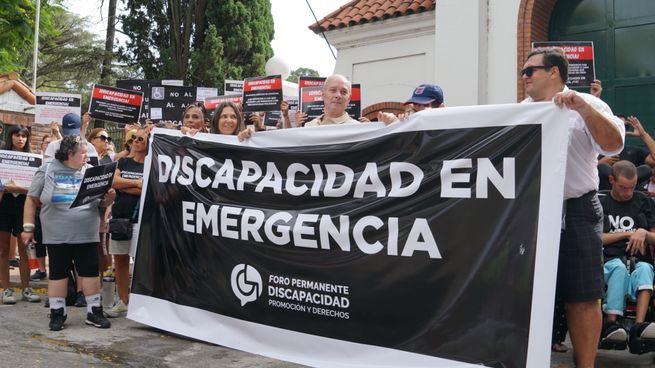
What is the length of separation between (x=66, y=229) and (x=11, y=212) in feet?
6.33

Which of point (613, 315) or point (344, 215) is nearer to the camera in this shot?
point (344, 215)

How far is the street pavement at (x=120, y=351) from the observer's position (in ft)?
15.0

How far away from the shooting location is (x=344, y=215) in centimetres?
427

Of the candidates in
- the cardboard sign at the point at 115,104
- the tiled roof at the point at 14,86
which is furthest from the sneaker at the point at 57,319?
the tiled roof at the point at 14,86

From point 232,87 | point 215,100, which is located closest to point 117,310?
point 215,100

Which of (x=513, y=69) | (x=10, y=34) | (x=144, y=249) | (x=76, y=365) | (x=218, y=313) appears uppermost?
(x=10, y=34)

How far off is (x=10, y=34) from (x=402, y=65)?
9571 millimetres

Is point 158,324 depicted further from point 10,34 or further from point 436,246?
point 10,34

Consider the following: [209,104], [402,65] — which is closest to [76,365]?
[209,104]

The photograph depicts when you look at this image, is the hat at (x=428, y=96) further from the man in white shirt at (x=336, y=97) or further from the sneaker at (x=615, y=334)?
the sneaker at (x=615, y=334)

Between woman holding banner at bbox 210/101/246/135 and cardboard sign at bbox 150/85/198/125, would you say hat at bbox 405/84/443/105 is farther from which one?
cardboard sign at bbox 150/85/198/125

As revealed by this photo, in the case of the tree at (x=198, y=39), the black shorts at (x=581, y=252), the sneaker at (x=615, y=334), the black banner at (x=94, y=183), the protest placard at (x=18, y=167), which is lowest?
the sneaker at (x=615, y=334)

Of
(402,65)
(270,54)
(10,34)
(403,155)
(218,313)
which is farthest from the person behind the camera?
(270,54)

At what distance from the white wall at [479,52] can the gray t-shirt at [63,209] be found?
6286 mm
